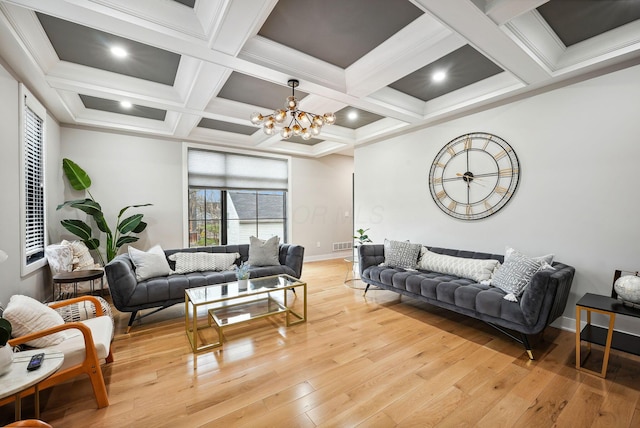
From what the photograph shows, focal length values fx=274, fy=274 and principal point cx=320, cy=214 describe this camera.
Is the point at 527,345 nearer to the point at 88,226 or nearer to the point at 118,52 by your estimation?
the point at 118,52

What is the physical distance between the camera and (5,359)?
1403mm

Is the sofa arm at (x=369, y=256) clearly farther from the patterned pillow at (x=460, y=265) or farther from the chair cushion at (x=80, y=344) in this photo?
the chair cushion at (x=80, y=344)

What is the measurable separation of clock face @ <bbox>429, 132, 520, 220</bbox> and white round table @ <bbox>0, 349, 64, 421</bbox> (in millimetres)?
4294

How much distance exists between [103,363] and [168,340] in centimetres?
53

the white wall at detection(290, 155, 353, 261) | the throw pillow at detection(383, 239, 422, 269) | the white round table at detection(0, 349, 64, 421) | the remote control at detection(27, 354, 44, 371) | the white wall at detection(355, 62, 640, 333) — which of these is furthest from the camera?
the white wall at detection(290, 155, 353, 261)

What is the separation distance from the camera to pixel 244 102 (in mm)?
3961

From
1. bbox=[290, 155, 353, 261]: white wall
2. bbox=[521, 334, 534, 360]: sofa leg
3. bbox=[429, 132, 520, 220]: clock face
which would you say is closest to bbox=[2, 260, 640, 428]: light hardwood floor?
bbox=[521, 334, 534, 360]: sofa leg

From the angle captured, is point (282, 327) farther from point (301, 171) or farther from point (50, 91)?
point (301, 171)

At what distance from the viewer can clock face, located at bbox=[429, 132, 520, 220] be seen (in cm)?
345

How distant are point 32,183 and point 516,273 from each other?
544 cm

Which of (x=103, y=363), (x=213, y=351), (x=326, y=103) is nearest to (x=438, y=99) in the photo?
(x=326, y=103)

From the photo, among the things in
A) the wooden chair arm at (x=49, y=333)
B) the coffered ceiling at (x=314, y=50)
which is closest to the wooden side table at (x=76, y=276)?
the wooden chair arm at (x=49, y=333)

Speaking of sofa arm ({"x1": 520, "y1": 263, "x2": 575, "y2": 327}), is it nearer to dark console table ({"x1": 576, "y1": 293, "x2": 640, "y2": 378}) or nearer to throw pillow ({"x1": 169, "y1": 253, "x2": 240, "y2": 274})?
dark console table ({"x1": 576, "y1": 293, "x2": 640, "y2": 378})

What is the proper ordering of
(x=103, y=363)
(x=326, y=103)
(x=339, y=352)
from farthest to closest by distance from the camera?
(x=326, y=103)
(x=339, y=352)
(x=103, y=363)
